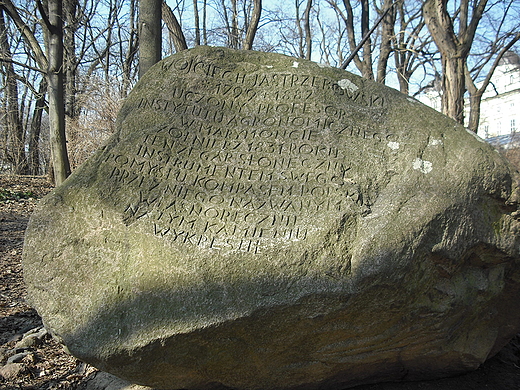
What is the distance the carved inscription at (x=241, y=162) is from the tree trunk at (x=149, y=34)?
254 cm

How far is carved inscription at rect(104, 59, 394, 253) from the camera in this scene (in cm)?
220

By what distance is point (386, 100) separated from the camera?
2678 millimetres

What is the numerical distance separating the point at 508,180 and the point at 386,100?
820mm

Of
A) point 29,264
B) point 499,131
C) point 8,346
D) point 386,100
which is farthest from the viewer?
point 499,131

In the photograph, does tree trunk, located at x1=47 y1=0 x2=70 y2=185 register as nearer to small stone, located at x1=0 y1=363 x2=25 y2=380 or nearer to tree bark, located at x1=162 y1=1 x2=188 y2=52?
tree bark, located at x1=162 y1=1 x2=188 y2=52

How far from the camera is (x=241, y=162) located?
8.09ft

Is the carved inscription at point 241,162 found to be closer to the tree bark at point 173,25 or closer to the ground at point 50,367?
the ground at point 50,367

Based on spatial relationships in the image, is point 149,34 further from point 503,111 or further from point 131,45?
point 503,111

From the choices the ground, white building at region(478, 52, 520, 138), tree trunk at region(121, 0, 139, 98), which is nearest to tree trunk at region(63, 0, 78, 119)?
tree trunk at region(121, 0, 139, 98)

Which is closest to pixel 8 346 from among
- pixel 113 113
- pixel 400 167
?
pixel 400 167

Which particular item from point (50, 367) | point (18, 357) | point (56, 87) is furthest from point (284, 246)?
point (56, 87)

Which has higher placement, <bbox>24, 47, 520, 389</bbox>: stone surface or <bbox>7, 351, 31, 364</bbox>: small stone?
<bbox>24, 47, 520, 389</bbox>: stone surface

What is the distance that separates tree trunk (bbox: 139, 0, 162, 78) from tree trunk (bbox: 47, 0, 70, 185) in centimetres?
230

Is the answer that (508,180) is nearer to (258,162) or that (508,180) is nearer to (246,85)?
(258,162)
